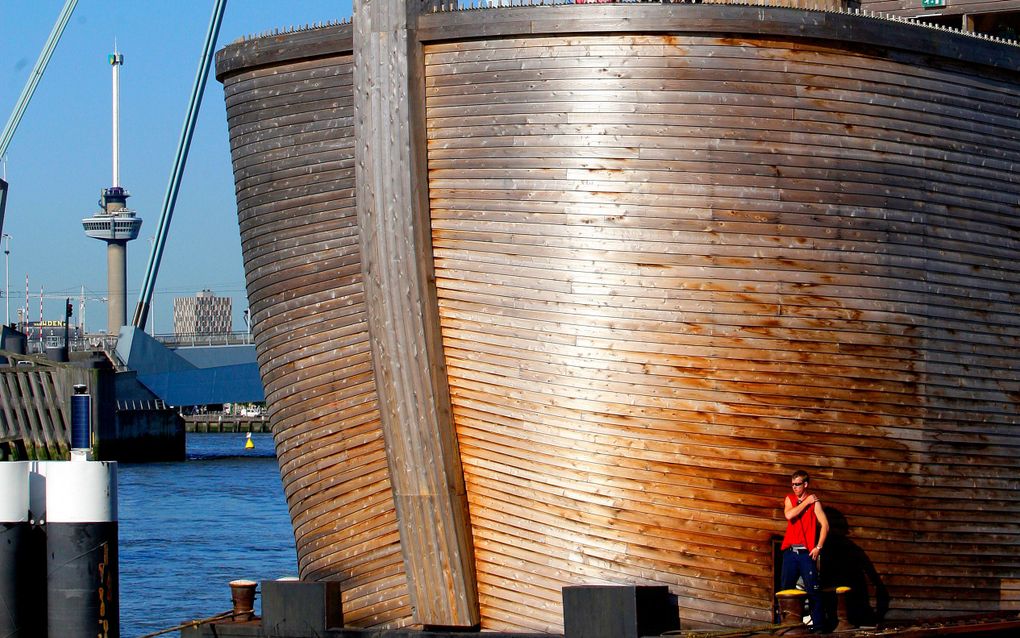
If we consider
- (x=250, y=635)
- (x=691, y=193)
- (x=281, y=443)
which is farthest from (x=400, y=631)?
(x=691, y=193)

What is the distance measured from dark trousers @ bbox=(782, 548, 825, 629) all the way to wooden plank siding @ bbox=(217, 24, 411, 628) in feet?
10.2

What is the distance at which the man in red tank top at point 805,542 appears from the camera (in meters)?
10.8

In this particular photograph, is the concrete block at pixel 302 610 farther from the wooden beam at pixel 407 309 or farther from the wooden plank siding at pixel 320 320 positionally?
the wooden beam at pixel 407 309

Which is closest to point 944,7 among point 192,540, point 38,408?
point 192,540

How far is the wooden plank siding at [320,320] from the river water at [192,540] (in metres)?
6.47

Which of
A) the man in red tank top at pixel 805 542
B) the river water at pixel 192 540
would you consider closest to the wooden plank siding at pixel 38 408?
the river water at pixel 192 540

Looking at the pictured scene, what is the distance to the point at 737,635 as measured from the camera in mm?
10867

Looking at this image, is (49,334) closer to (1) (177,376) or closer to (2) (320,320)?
(1) (177,376)

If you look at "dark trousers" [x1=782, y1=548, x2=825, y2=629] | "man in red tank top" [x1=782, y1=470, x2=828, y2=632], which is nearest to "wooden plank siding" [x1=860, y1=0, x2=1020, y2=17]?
"man in red tank top" [x1=782, y1=470, x2=828, y2=632]

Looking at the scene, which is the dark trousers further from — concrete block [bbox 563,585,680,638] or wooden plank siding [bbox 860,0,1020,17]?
wooden plank siding [bbox 860,0,1020,17]

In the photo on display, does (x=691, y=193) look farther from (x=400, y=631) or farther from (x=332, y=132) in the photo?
(x=400, y=631)

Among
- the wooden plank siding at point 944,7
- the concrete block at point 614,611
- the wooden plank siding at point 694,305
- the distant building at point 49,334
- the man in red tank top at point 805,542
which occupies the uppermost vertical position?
the distant building at point 49,334

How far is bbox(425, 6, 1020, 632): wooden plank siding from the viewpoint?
36.8 feet

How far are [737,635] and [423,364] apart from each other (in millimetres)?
3043
